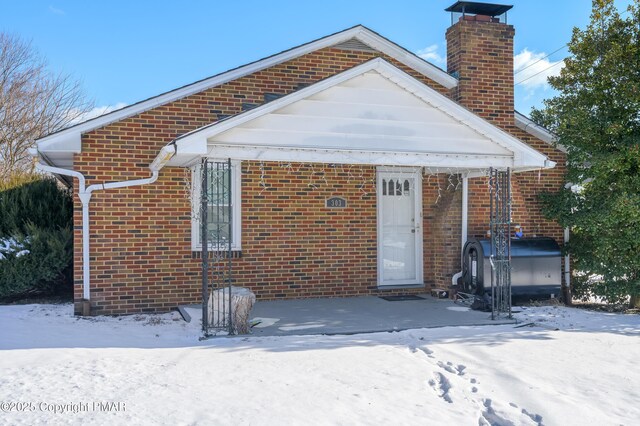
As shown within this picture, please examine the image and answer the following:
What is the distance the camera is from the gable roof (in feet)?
23.7

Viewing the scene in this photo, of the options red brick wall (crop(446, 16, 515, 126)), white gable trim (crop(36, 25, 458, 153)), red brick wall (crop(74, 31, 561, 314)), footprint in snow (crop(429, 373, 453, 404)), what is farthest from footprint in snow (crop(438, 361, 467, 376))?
white gable trim (crop(36, 25, 458, 153))

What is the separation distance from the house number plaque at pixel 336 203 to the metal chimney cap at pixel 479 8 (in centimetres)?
407

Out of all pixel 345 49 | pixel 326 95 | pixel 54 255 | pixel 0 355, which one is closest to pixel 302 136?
pixel 326 95

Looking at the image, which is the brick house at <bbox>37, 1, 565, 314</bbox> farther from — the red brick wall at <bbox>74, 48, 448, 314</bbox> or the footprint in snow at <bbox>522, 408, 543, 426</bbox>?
the footprint in snow at <bbox>522, 408, 543, 426</bbox>

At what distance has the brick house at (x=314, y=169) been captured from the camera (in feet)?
25.3

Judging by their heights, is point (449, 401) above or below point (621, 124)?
below

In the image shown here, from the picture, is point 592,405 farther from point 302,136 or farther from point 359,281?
point 359,281

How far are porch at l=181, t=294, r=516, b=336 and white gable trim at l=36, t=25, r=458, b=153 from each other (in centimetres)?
305

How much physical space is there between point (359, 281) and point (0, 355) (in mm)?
5971

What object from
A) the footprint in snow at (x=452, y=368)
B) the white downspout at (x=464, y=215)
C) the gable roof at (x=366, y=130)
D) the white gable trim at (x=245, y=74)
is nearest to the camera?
the footprint in snow at (x=452, y=368)

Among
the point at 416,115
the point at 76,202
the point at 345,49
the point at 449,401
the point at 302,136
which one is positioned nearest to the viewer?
the point at 449,401

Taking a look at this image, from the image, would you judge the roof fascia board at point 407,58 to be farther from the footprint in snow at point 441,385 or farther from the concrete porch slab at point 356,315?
the footprint in snow at point 441,385

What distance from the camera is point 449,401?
4.72m

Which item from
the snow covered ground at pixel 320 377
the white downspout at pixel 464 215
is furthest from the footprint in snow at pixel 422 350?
the white downspout at pixel 464 215
